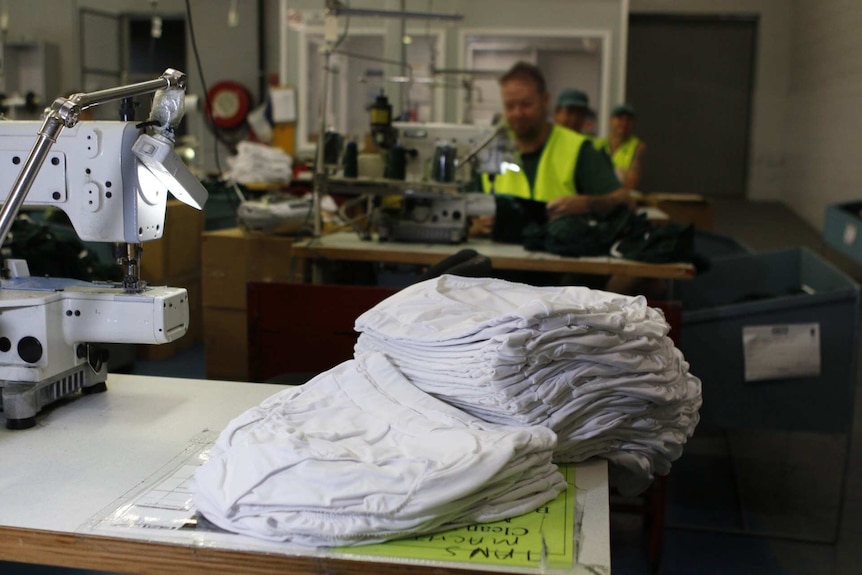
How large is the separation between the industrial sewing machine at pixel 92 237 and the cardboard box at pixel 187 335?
2720mm

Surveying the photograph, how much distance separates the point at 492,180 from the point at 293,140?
350 centimetres

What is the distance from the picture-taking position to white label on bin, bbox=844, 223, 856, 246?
3.82 metres

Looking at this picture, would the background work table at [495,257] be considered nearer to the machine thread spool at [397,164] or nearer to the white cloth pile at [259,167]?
the machine thread spool at [397,164]

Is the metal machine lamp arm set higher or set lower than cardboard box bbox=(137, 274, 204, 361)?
higher

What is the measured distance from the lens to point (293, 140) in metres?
6.77

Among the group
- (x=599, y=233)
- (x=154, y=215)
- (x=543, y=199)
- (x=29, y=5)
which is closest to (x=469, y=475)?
(x=154, y=215)

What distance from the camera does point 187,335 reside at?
4.25 m

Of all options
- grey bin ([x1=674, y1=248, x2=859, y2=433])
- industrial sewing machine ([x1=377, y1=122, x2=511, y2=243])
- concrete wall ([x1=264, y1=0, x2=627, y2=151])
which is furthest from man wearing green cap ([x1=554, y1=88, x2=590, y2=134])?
grey bin ([x1=674, y1=248, x2=859, y2=433])

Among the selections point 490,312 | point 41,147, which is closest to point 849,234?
point 490,312

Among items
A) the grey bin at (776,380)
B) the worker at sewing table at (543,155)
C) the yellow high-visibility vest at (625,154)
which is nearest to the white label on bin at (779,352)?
the grey bin at (776,380)

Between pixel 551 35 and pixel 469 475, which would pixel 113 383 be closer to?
pixel 469 475

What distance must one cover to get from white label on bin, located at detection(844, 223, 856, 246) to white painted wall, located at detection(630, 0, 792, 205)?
3239 millimetres

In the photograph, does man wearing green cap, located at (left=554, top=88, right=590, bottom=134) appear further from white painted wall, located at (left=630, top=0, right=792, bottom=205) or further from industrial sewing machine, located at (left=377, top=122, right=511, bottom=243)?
white painted wall, located at (left=630, top=0, right=792, bottom=205)

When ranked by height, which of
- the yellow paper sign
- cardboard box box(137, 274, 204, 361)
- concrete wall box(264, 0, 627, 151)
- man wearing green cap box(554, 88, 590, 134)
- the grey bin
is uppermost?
concrete wall box(264, 0, 627, 151)
